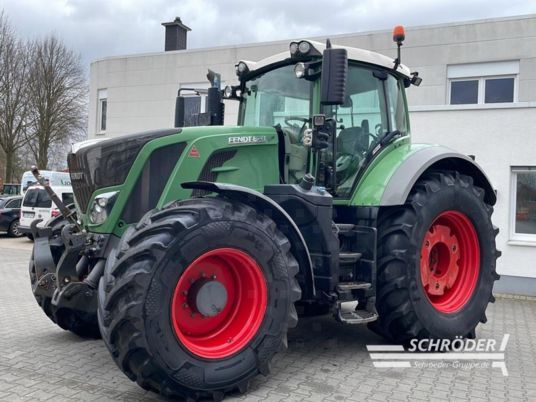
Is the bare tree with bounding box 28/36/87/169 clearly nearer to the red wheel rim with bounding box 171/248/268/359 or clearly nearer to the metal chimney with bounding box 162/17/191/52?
the metal chimney with bounding box 162/17/191/52

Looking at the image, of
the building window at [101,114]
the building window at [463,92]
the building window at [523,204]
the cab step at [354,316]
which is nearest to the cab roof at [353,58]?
the cab step at [354,316]

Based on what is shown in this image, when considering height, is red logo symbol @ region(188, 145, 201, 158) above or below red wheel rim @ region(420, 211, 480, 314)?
above

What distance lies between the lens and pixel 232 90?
5902 mm

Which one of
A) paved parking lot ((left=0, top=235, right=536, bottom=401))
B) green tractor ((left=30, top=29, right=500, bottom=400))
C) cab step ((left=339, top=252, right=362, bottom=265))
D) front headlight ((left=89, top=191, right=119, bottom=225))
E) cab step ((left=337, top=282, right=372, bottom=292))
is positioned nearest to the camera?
green tractor ((left=30, top=29, right=500, bottom=400))

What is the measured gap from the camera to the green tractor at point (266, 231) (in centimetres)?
364

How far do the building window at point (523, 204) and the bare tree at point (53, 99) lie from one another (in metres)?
25.2

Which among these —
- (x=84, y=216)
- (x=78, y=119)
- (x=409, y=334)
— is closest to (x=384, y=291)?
(x=409, y=334)

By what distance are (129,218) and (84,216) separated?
517 millimetres

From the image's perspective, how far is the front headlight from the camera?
4.26m

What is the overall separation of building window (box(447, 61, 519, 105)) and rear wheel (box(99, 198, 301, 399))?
10.1 m

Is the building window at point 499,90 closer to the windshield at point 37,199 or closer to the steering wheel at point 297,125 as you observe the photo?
the steering wheel at point 297,125

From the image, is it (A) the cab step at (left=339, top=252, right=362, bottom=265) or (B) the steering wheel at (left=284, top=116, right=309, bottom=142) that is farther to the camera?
(B) the steering wheel at (left=284, top=116, right=309, bottom=142)

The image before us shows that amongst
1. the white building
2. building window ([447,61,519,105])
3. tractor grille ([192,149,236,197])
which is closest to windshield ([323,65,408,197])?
tractor grille ([192,149,236,197])

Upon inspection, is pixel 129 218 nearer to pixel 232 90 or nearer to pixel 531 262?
pixel 232 90
